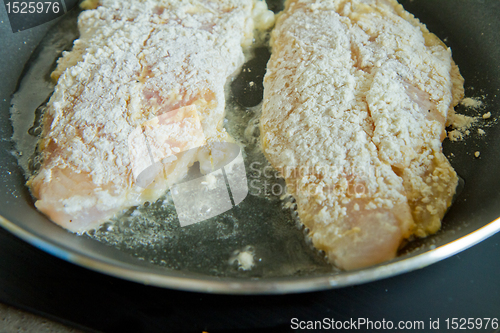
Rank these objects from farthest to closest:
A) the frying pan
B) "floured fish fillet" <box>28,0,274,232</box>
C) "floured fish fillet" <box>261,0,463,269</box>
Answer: "floured fish fillet" <box>28,0,274,232</box>, "floured fish fillet" <box>261,0,463,269</box>, the frying pan

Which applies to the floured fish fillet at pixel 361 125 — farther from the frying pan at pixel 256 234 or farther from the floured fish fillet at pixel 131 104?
the floured fish fillet at pixel 131 104

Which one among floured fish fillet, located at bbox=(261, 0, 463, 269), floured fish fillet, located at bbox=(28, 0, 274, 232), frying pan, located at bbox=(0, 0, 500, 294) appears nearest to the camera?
frying pan, located at bbox=(0, 0, 500, 294)

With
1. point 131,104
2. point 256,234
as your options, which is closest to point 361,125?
point 256,234

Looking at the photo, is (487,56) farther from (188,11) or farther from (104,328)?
(104,328)

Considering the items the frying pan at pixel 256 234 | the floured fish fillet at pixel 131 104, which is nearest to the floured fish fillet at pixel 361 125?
the frying pan at pixel 256 234

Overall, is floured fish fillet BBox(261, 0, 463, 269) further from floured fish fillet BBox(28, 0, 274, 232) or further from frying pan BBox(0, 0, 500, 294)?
floured fish fillet BBox(28, 0, 274, 232)

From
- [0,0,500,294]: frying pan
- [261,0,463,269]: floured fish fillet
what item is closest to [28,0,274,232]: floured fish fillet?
[0,0,500,294]: frying pan

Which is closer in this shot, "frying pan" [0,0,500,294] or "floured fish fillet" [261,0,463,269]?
"frying pan" [0,0,500,294]
